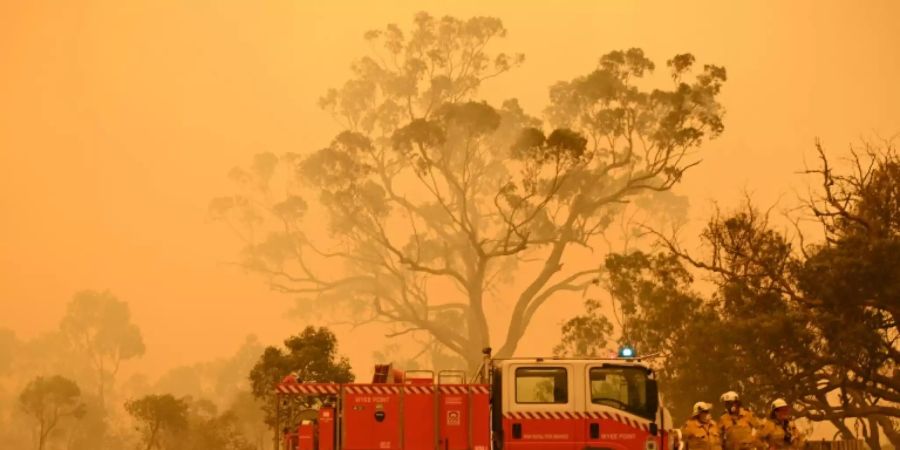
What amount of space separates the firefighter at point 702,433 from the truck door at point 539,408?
4.92 feet

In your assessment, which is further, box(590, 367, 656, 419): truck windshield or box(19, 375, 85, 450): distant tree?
box(19, 375, 85, 450): distant tree

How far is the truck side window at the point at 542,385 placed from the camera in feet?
49.5

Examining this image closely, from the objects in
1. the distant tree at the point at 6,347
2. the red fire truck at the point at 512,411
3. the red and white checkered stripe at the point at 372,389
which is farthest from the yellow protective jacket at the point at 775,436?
the distant tree at the point at 6,347

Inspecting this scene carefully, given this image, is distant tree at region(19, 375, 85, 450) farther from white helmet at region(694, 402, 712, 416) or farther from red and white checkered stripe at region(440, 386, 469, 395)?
white helmet at region(694, 402, 712, 416)

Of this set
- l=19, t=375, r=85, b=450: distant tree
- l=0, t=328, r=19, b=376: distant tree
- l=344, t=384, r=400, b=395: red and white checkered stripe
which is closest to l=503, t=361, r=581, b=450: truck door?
l=344, t=384, r=400, b=395: red and white checkered stripe

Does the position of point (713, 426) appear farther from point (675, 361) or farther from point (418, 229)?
point (418, 229)

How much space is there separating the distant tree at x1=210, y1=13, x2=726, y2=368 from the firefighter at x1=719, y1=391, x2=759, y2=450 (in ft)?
128

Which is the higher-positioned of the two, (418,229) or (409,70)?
(409,70)

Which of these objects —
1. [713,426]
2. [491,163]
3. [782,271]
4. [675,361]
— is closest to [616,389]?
[713,426]

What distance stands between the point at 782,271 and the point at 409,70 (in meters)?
37.1

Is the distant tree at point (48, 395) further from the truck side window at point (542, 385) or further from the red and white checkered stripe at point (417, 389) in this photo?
the truck side window at point (542, 385)

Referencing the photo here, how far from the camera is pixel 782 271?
2861 cm

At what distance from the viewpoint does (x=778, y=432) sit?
548 inches

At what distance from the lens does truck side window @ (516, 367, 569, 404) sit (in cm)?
1508
